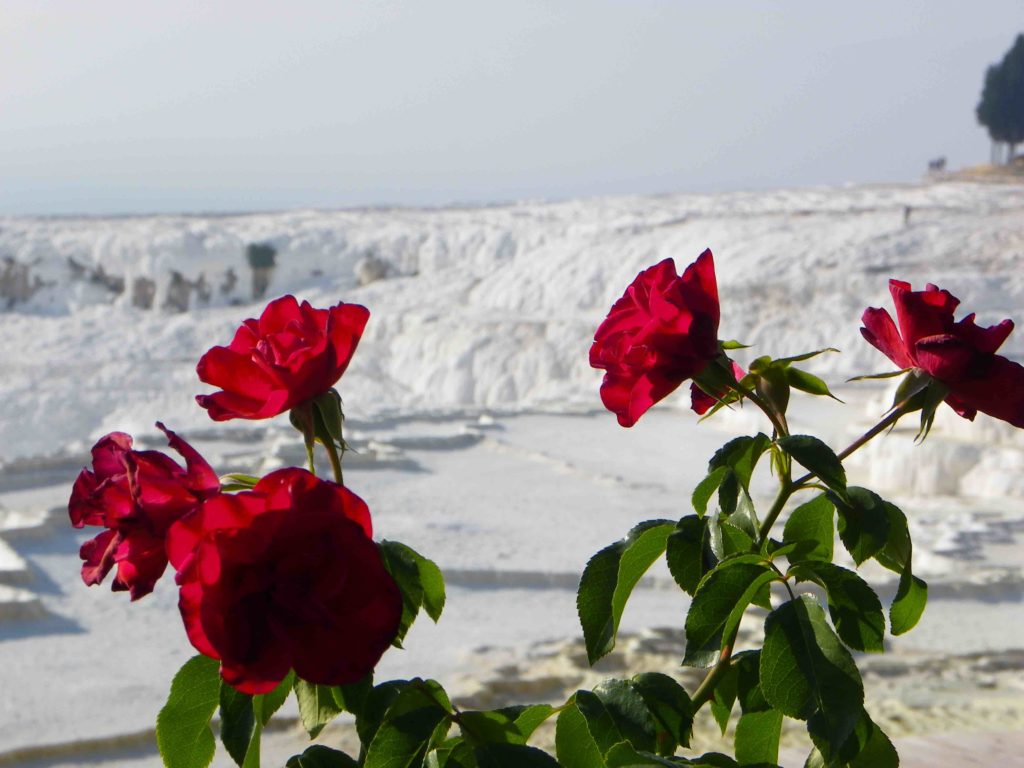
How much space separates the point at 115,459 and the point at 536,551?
5.10 metres

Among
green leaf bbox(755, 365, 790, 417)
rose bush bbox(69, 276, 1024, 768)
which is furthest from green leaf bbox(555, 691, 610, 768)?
green leaf bbox(755, 365, 790, 417)

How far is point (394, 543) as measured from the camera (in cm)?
72

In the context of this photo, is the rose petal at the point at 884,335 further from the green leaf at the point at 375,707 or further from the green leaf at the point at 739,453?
the green leaf at the point at 375,707

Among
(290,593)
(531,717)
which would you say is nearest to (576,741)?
(531,717)

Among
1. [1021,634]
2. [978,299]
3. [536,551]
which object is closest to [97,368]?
[978,299]

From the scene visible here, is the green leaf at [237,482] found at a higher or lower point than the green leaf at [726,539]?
higher

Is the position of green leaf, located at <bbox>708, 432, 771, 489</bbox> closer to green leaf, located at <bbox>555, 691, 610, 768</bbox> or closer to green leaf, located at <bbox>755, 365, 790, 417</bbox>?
green leaf, located at <bbox>755, 365, 790, 417</bbox>

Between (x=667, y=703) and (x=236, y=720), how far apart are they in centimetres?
25

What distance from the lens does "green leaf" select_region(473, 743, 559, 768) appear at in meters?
0.67

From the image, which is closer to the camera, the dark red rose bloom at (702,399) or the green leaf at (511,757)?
the green leaf at (511,757)

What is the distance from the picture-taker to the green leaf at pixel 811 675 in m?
0.67

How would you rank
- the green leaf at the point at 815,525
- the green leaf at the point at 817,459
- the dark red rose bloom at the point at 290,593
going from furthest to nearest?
the green leaf at the point at 815,525
the green leaf at the point at 817,459
the dark red rose bloom at the point at 290,593

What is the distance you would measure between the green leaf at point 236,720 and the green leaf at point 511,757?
0.12m

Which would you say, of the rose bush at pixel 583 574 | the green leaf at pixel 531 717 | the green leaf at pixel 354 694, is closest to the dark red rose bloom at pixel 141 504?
the rose bush at pixel 583 574
